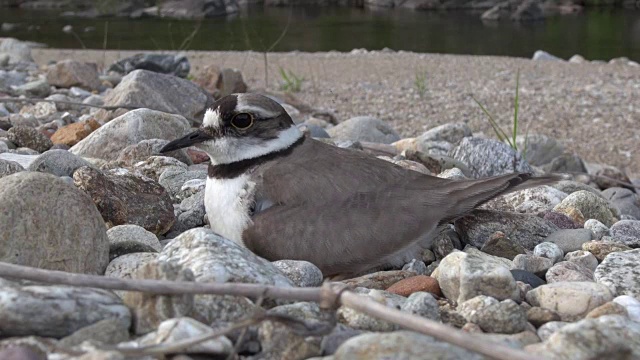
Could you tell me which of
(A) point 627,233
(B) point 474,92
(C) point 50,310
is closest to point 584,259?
(A) point 627,233

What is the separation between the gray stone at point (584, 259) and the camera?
343cm

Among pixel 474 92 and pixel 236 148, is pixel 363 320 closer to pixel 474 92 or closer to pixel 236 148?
pixel 236 148

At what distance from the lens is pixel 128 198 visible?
3.65m

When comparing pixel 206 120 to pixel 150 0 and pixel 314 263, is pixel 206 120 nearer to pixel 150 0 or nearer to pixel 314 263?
pixel 314 263

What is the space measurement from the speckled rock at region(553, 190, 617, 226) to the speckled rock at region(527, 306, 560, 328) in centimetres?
183

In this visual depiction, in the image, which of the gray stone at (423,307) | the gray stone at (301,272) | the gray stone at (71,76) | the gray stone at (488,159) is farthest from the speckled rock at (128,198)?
the gray stone at (71,76)

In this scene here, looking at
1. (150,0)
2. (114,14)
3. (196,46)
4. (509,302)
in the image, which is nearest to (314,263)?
(509,302)

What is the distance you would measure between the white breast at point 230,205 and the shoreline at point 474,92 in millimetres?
5983

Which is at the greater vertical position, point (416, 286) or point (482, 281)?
point (482, 281)

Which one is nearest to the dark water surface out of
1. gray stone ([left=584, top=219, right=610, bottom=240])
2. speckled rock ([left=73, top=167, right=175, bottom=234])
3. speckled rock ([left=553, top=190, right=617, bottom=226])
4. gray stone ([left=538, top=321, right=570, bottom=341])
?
speckled rock ([left=553, top=190, right=617, bottom=226])

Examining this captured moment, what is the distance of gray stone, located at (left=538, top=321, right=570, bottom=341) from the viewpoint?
252 cm

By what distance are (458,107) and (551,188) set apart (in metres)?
6.50

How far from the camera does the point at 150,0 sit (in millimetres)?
33469

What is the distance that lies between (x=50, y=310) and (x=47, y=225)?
2.29 feet
